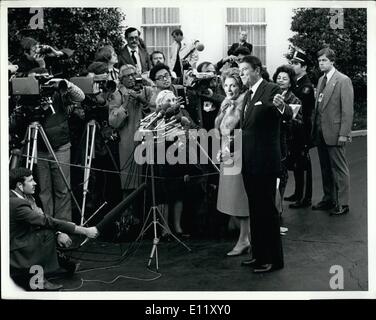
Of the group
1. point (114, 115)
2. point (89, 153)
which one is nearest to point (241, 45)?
point (114, 115)

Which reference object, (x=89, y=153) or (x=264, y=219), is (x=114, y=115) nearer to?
(x=89, y=153)

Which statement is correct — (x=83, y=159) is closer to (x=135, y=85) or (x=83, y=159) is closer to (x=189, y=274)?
(x=135, y=85)

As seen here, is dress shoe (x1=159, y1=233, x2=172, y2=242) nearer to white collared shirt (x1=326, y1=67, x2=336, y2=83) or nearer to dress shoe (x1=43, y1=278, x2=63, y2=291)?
dress shoe (x1=43, y1=278, x2=63, y2=291)

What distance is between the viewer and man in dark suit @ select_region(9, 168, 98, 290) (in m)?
6.15

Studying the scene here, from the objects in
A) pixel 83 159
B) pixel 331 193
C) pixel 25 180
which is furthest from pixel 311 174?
pixel 25 180

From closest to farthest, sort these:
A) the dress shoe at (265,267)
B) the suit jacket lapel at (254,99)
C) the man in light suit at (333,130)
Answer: the suit jacket lapel at (254,99) → the dress shoe at (265,267) → the man in light suit at (333,130)

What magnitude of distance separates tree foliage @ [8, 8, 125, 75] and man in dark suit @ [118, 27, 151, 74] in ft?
0.32

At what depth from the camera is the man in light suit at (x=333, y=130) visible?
6562mm

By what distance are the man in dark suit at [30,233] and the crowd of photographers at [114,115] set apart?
294mm

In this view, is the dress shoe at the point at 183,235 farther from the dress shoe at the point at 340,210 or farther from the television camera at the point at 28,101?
the television camera at the point at 28,101

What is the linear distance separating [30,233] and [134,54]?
73.6 inches

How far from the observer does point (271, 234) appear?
617cm

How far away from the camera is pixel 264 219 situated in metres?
6.17

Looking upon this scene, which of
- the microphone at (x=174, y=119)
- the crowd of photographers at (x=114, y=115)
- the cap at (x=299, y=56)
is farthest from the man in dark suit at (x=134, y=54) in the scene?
the cap at (x=299, y=56)
